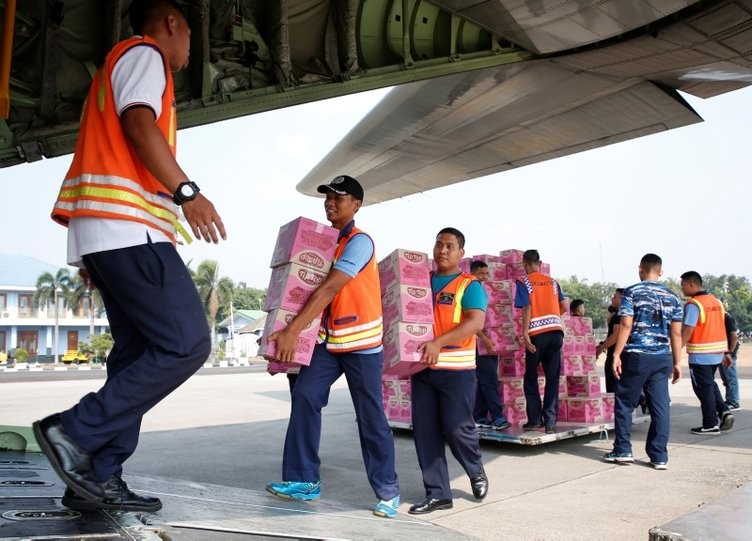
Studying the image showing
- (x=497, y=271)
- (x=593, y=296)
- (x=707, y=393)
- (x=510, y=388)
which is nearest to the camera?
(x=510, y=388)

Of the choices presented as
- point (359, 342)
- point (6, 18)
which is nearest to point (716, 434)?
point (359, 342)

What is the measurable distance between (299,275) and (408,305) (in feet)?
2.70

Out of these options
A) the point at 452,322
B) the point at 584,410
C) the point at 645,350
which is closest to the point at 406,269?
the point at 452,322

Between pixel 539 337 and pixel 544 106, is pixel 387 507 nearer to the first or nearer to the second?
pixel 539 337

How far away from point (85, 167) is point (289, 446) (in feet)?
6.70

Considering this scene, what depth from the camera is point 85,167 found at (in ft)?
7.46

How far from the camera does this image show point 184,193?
2.09 meters

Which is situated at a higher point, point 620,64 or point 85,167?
point 620,64

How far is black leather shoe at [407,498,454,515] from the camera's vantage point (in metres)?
3.98

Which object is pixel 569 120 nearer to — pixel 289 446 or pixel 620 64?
pixel 620 64

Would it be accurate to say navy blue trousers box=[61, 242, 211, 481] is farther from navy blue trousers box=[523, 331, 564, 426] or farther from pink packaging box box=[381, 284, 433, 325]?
navy blue trousers box=[523, 331, 564, 426]

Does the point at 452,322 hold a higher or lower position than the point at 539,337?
higher

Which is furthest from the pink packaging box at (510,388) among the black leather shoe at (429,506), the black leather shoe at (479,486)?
the black leather shoe at (429,506)

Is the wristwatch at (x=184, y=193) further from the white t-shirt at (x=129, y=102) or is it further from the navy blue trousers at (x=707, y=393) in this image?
the navy blue trousers at (x=707, y=393)
